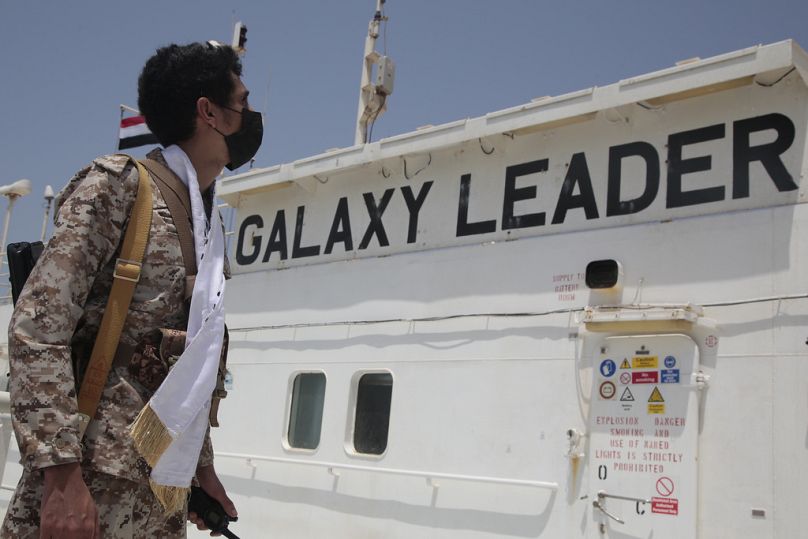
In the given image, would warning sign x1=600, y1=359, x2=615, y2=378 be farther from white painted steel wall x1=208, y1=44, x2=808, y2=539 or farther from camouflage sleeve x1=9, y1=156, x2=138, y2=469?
camouflage sleeve x1=9, y1=156, x2=138, y2=469

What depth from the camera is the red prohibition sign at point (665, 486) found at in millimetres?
4961

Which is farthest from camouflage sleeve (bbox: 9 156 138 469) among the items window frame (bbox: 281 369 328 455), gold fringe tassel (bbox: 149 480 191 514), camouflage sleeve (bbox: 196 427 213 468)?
window frame (bbox: 281 369 328 455)

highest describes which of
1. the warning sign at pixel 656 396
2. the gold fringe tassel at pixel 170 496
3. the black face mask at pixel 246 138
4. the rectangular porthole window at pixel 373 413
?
the black face mask at pixel 246 138

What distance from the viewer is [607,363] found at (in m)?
5.44

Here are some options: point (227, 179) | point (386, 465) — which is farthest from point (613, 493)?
point (227, 179)

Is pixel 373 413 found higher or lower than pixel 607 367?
lower

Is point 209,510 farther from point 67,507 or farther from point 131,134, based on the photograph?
point 131,134

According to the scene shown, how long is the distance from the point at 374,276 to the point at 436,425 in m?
1.58

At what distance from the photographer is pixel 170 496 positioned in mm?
2188

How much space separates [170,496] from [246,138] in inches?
45.6

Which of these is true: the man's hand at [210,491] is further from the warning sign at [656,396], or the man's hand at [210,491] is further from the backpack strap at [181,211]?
the warning sign at [656,396]

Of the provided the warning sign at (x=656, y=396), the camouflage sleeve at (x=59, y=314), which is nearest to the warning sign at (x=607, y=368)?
the warning sign at (x=656, y=396)

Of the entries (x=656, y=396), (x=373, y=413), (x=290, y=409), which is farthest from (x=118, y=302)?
(x=290, y=409)

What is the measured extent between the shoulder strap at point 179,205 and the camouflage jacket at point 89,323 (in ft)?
0.08
